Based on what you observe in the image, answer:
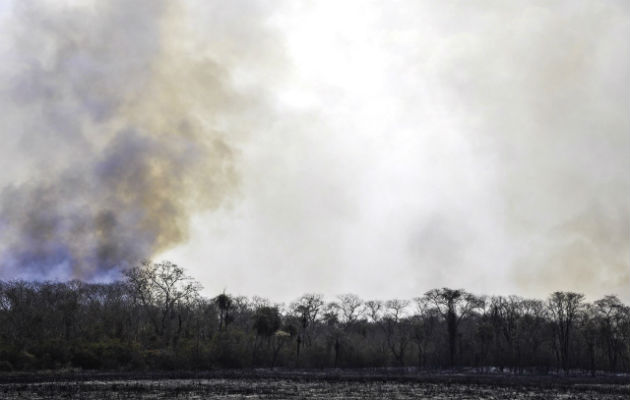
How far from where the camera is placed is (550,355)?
297 feet

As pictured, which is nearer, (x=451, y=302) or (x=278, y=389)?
(x=278, y=389)

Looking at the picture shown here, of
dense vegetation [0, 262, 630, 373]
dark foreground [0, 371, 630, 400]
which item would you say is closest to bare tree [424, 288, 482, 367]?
dense vegetation [0, 262, 630, 373]

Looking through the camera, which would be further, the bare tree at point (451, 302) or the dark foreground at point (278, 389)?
the bare tree at point (451, 302)

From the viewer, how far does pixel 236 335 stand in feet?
263

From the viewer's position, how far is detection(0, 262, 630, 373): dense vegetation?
69000 mm

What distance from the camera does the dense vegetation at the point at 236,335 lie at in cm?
6900

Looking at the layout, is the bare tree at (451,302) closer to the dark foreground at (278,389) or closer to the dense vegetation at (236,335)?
the dense vegetation at (236,335)

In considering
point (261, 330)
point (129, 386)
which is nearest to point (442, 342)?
point (261, 330)

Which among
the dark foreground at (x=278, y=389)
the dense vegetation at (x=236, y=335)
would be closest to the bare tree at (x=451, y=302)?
the dense vegetation at (x=236, y=335)

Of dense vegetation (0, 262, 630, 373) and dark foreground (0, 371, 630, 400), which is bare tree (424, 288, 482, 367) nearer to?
dense vegetation (0, 262, 630, 373)

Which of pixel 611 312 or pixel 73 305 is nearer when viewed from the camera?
pixel 73 305

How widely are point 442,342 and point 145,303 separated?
53.5m

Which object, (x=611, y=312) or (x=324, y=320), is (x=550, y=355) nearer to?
(x=611, y=312)

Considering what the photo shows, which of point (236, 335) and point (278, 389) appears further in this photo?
point (236, 335)
